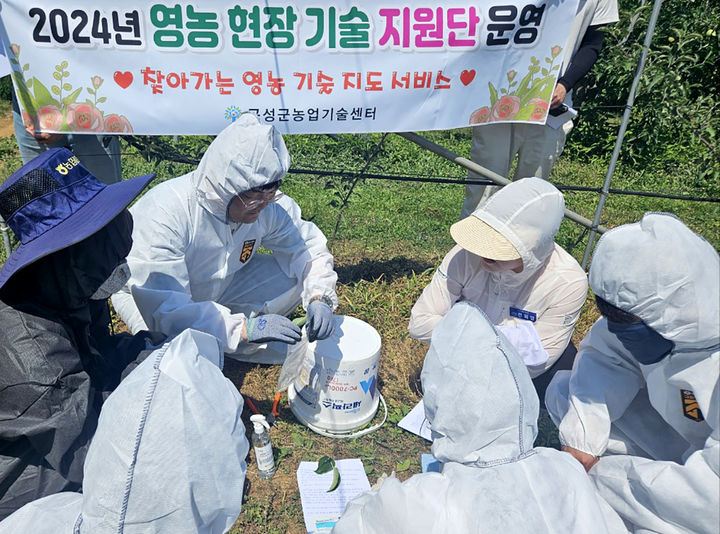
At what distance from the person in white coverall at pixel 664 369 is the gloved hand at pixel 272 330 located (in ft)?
4.52

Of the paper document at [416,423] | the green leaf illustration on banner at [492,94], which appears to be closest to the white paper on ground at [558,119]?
the green leaf illustration on banner at [492,94]

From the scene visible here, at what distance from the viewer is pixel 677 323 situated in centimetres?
178

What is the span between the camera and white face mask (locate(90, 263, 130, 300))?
82.5 inches

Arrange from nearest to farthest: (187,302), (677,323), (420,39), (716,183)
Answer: (677,323) → (187,302) → (420,39) → (716,183)

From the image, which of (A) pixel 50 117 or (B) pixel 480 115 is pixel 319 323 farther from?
(A) pixel 50 117

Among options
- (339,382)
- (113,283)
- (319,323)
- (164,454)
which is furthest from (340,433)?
(164,454)

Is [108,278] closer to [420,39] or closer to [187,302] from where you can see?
[187,302]

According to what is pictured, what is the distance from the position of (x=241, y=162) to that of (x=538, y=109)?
1922 millimetres

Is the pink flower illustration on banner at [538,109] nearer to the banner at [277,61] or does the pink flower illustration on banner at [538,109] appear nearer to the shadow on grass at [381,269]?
the banner at [277,61]

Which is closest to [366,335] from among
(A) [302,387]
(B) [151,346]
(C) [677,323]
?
(A) [302,387]

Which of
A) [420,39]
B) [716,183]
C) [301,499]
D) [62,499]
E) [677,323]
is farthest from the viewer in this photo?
[716,183]

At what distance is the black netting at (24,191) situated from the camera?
1.87 meters

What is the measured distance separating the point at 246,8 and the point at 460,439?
94.1 inches

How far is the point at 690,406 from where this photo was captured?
197 centimetres
